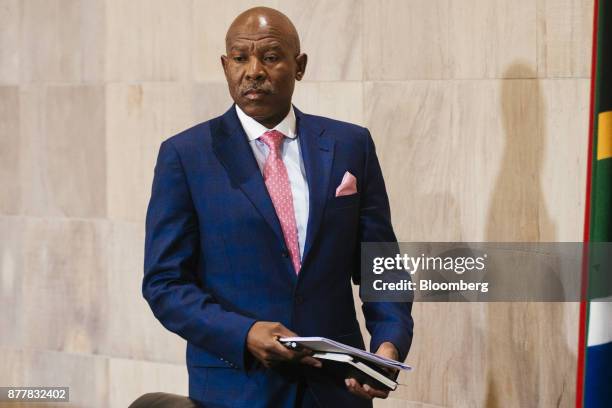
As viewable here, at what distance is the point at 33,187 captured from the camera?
5977 millimetres

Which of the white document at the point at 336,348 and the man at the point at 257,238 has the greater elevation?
the man at the point at 257,238

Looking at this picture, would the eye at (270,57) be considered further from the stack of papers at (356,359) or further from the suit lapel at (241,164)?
the stack of papers at (356,359)

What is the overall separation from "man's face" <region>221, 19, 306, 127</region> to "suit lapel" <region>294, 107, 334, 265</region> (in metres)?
0.12

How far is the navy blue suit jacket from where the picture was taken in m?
3.04

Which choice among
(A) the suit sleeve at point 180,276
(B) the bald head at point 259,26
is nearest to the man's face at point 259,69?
(B) the bald head at point 259,26

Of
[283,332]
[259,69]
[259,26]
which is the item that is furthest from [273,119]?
[283,332]

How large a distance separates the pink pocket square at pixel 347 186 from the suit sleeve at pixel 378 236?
0.20ft

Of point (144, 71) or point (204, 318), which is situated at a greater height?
point (144, 71)

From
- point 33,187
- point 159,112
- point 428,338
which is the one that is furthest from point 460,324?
point 33,187

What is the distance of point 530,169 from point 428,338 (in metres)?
0.87

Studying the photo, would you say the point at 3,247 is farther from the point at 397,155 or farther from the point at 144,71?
the point at 397,155

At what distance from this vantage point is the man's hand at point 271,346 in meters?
2.88

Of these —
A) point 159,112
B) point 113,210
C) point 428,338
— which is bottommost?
point 428,338

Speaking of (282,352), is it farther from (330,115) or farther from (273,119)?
(330,115)
